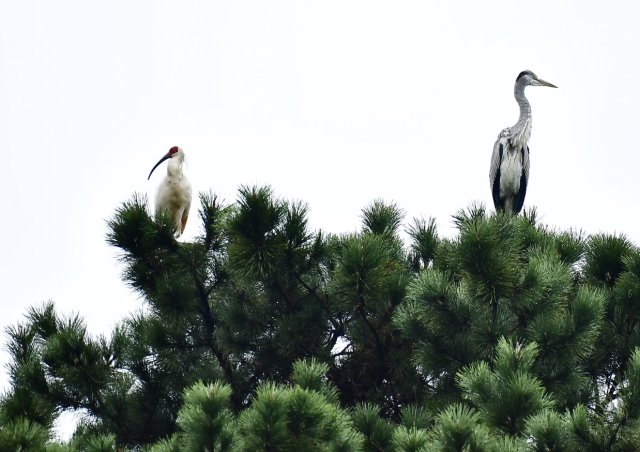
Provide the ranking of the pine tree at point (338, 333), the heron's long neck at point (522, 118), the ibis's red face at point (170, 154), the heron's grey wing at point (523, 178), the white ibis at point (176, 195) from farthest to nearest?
the heron's long neck at point (522, 118), the heron's grey wing at point (523, 178), the ibis's red face at point (170, 154), the white ibis at point (176, 195), the pine tree at point (338, 333)

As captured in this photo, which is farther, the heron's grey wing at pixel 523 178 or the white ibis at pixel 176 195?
the heron's grey wing at pixel 523 178

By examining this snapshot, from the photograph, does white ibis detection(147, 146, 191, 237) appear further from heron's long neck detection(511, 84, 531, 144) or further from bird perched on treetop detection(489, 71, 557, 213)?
heron's long neck detection(511, 84, 531, 144)

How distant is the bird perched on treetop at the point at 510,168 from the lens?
11664 mm

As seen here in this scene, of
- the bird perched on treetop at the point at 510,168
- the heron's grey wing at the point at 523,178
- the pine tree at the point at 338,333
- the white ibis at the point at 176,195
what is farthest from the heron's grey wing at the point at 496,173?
the white ibis at the point at 176,195

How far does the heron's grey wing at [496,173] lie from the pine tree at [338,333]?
265 cm

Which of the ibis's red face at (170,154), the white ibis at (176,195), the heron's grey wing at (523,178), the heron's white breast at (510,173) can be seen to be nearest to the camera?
the white ibis at (176,195)

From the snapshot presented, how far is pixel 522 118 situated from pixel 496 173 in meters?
0.88

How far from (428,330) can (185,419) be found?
6.78 feet

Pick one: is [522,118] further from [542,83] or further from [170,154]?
[170,154]

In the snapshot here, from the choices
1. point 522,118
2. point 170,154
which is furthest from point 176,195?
point 522,118

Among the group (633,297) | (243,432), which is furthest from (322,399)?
(633,297)

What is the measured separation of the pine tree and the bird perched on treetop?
8.34 feet

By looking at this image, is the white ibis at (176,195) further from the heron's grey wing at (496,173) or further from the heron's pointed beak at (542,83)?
the heron's pointed beak at (542,83)

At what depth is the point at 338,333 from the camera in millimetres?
8289
